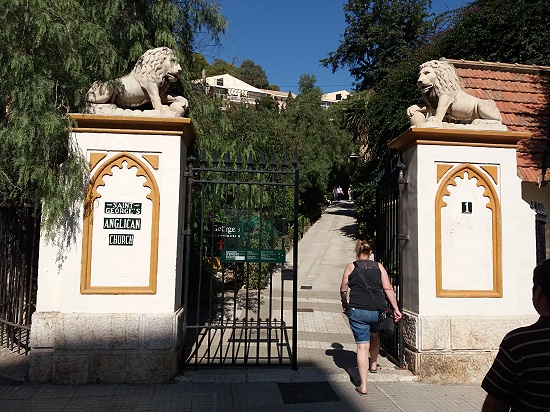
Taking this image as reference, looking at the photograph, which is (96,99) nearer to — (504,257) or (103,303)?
(103,303)

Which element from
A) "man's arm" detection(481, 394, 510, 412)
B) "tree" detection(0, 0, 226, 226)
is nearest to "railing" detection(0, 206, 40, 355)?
"tree" detection(0, 0, 226, 226)

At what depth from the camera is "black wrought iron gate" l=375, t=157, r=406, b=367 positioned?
561 centimetres

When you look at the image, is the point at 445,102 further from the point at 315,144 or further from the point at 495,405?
the point at 315,144

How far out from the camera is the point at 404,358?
547 cm

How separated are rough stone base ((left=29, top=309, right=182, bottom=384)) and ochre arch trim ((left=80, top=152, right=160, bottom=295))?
0.30m

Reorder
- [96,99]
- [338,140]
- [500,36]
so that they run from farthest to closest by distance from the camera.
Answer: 1. [338,140]
2. [500,36]
3. [96,99]

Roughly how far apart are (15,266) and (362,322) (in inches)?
186

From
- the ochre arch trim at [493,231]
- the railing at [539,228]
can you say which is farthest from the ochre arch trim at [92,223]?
the railing at [539,228]

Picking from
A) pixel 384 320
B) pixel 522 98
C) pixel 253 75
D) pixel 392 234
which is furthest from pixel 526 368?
pixel 253 75

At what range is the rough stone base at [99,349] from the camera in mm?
4832

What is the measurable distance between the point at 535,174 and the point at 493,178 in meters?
2.71

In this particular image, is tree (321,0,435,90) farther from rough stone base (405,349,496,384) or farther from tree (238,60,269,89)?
tree (238,60,269,89)

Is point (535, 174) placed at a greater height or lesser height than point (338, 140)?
lesser

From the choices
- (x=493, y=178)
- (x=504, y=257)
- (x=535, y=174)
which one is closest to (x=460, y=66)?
(x=535, y=174)
